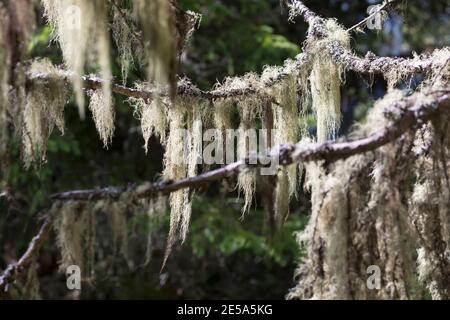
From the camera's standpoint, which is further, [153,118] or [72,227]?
[153,118]

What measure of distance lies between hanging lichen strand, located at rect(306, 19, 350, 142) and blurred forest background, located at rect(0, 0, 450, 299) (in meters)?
2.68

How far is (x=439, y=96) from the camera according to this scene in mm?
2812

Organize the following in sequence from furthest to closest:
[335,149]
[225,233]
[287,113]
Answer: [225,233]
[287,113]
[335,149]

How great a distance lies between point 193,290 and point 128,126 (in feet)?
6.75

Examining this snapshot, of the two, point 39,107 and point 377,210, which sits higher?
point 39,107

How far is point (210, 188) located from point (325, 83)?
15.9ft

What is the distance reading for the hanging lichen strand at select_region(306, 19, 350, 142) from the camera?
4.40 meters

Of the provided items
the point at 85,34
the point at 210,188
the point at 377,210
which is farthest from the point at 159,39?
the point at 210,188

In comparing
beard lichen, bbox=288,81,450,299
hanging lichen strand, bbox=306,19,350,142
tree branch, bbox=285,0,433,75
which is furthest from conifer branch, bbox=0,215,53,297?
tree branch, bbox=285,0,433,75

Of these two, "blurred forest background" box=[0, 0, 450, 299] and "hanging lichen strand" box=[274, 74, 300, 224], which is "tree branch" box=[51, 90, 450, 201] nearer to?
"hanging lichen strand" box=[274, 74, 300, 224]

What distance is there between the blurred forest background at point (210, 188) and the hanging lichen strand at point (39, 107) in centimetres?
309

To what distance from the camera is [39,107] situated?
3.56 m
